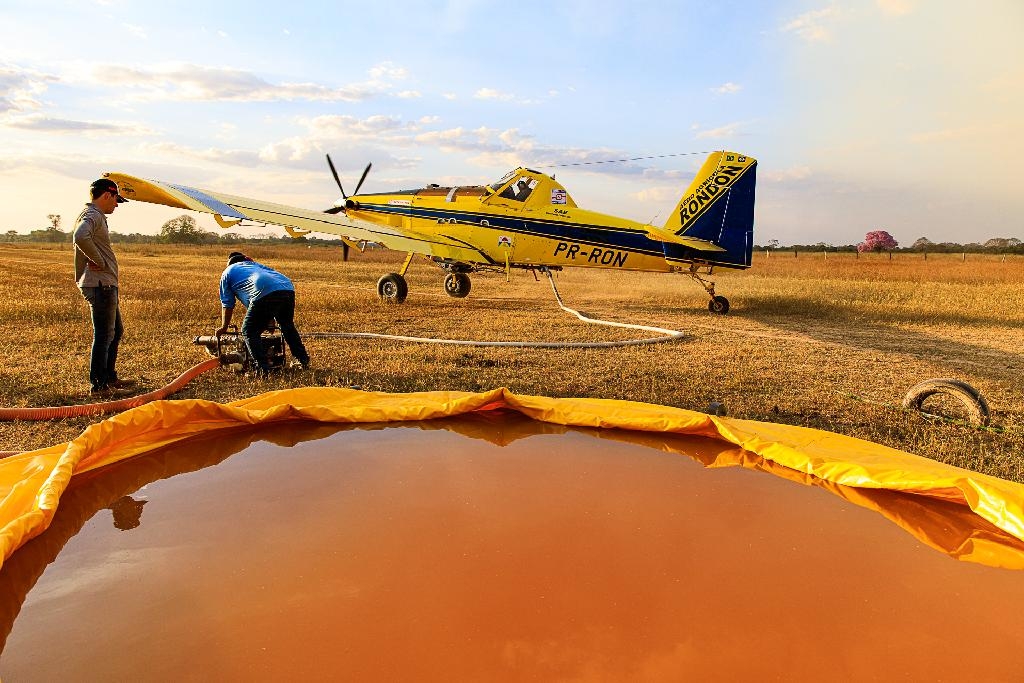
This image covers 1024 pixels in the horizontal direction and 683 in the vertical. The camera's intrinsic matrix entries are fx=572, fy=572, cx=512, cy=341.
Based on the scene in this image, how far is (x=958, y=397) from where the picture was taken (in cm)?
503

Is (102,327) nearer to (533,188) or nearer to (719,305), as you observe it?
(533,188)

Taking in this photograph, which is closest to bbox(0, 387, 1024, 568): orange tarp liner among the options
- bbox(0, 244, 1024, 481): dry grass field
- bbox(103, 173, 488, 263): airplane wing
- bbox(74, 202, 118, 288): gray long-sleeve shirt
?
bbox(0, 244, 1024, 481): dry grass field

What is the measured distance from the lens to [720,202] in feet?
46.3

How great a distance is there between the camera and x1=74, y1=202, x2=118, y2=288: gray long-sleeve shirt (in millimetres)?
5340

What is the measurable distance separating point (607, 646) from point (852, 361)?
710 centimetres

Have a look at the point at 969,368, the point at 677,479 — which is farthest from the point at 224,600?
the point at 969,368

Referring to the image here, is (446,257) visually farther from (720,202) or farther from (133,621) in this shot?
(133,621)

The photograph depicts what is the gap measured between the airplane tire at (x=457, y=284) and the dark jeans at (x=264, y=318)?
8.27 meters

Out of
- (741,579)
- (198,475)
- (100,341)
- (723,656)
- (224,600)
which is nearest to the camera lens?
(723,656)

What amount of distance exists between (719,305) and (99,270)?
39.8ft

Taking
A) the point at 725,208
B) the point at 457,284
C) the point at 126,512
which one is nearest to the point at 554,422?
the point at 126,512

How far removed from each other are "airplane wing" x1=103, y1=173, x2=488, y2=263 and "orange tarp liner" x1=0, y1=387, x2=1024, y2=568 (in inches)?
212

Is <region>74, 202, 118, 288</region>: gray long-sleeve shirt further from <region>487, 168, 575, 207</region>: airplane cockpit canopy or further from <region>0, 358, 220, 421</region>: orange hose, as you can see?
<region>487, 168, 575, 207</region>: airplane cockpit canopy

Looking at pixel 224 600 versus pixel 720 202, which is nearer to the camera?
pixel 224 600
